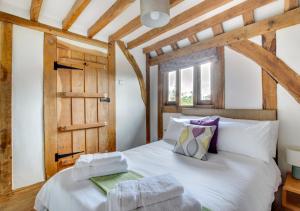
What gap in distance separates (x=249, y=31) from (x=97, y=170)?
7.84 feet

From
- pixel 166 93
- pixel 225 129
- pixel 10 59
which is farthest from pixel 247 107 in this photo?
pixel 10 59

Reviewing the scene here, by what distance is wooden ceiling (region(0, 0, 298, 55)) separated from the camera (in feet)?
6.13

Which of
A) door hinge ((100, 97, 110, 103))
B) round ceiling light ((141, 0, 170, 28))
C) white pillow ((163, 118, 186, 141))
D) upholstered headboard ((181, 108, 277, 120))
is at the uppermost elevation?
round ceiling light ((141, 0, 170, 28))

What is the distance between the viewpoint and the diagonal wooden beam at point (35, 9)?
1.85 meters

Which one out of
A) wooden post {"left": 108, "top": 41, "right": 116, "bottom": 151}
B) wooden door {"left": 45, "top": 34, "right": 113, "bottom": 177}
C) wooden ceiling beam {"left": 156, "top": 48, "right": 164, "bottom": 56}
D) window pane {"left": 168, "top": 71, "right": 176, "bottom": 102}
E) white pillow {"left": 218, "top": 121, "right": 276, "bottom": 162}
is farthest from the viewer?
wooden ceiling beam {"left": 156, "top": 48, "right": 164, "bottom": 56}

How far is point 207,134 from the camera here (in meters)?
1.78

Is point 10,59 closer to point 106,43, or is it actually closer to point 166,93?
point 106,43

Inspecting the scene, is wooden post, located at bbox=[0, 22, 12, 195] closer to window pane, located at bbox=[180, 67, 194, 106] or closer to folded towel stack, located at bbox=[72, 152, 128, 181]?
folded towel stack, located at bbox=[72, 152, 128, 181]

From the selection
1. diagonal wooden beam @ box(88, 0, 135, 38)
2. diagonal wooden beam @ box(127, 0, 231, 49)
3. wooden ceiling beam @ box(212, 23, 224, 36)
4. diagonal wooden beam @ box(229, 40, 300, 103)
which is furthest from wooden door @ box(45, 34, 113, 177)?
diagonal wooden beam @ box(229, 40, 300, 103)

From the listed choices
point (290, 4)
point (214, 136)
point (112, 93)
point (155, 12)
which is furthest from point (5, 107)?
point (290, 4)

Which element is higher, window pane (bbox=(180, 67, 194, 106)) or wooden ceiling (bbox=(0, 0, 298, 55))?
wooden ceiling (bbox=(0, 0, 298, 55))

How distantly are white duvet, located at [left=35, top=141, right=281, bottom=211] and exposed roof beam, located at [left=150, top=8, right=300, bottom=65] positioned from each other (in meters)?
1.53

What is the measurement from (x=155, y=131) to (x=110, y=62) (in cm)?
164

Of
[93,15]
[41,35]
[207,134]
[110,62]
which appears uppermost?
[93,15]
